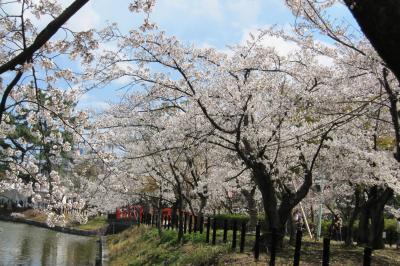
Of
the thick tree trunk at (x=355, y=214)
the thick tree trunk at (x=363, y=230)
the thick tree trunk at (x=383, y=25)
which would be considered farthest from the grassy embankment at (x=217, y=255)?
the thick tree trunk at (x=383, y=25)

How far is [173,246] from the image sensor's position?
51.5 ft

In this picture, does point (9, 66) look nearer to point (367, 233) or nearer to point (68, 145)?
point (68, 145)

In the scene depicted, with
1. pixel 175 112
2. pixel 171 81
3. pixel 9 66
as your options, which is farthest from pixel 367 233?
pixel 9 66

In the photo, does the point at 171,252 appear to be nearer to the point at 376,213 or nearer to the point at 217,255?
the point at 217,255

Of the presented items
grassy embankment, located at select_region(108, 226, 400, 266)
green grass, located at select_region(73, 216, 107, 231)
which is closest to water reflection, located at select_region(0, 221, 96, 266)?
grassy embankment, located at select_region(108, 226, 400, 266)

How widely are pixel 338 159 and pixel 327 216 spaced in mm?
32595

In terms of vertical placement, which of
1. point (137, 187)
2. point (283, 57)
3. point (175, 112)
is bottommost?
point (137, 187)

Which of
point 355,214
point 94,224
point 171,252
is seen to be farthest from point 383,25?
point 94,224

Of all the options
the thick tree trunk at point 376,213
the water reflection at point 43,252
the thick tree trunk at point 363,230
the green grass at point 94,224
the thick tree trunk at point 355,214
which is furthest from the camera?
the green grass at point 94,224

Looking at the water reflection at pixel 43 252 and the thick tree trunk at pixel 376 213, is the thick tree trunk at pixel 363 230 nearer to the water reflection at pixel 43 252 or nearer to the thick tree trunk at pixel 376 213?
the thick tree trunk at pixel 376 213

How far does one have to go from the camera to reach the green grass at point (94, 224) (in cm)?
4418

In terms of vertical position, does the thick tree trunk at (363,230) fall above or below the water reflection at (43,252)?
above

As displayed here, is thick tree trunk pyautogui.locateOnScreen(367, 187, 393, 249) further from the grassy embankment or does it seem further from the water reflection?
the water reflection

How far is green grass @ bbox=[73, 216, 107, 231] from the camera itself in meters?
44.2
